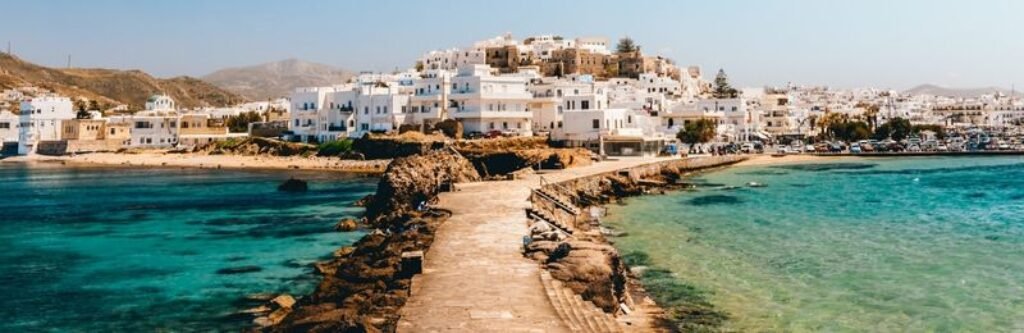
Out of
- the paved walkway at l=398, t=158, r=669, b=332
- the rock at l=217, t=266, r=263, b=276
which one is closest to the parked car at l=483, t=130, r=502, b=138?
the paved walkway at l=398, t=158, r=669, b=332

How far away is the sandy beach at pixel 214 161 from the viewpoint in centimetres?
6338

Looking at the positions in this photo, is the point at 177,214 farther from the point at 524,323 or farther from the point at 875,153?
the point at 875,153

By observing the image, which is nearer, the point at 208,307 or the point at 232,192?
the point at 208,307

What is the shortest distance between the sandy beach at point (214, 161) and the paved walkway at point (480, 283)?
39156 millimetres

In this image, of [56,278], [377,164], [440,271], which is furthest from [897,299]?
[377,164]

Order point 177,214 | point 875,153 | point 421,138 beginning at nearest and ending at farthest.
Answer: point 177,214 < point 421,138 < point 875,153

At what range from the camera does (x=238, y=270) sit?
2150 centimetres

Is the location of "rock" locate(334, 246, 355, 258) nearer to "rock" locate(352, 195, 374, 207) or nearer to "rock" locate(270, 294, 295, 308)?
"rock" locate(270, 294, 295, 308)

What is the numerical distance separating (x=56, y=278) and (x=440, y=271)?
11.4m

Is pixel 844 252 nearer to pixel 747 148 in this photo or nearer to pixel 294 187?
pixel 294 187

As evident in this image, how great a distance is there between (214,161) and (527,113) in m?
29.3

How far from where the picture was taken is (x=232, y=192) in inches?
1829

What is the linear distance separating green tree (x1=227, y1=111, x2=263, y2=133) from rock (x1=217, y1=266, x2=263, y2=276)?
242 feet

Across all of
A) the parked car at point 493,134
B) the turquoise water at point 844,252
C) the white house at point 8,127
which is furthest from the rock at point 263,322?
the white house at point 8,127
